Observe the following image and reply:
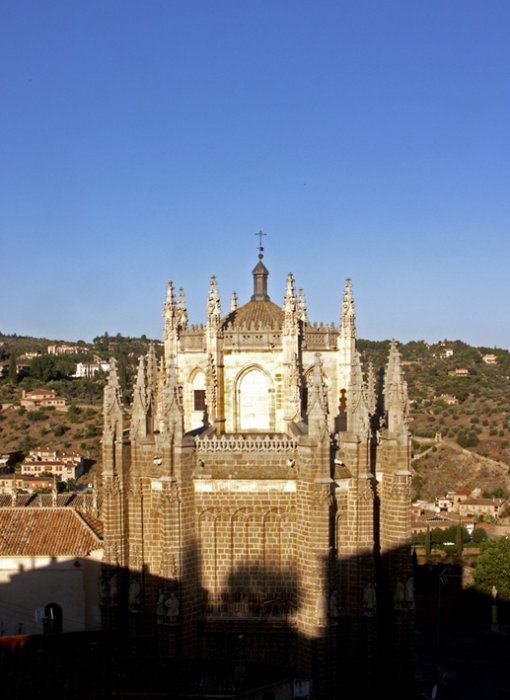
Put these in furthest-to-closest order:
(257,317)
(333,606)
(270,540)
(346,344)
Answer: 1. (257,317)
2. (346,344)
3. (270,540)
4. (333,606)

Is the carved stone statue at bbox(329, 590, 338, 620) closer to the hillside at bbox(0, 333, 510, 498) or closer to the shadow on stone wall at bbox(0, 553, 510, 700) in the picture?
the shadow on stone wall at bbox(0, 553, 510, 700)

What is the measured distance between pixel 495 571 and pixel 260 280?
78.3 feet

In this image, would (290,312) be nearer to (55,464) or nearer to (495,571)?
(495,571)

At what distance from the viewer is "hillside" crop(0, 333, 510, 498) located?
74312 mm

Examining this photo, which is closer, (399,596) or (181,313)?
(399,596)

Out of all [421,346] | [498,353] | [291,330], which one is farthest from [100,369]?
[291,330]

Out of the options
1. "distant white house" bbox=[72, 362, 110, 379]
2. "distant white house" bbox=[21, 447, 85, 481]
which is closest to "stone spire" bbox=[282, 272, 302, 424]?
"distant white house" bbox=[21, 447, 85, 481]

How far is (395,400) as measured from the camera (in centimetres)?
1895

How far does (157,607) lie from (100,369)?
Answer: 107560 mm

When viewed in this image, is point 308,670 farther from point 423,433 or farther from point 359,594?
point 423,433

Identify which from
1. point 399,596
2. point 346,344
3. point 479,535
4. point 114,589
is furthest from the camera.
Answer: point 479,535

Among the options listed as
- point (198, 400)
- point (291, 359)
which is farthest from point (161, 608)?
point (291, 359)

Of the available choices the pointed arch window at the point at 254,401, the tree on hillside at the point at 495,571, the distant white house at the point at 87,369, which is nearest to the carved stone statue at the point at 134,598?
the pointed arch window at the point at 254,401

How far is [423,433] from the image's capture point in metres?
82.6
